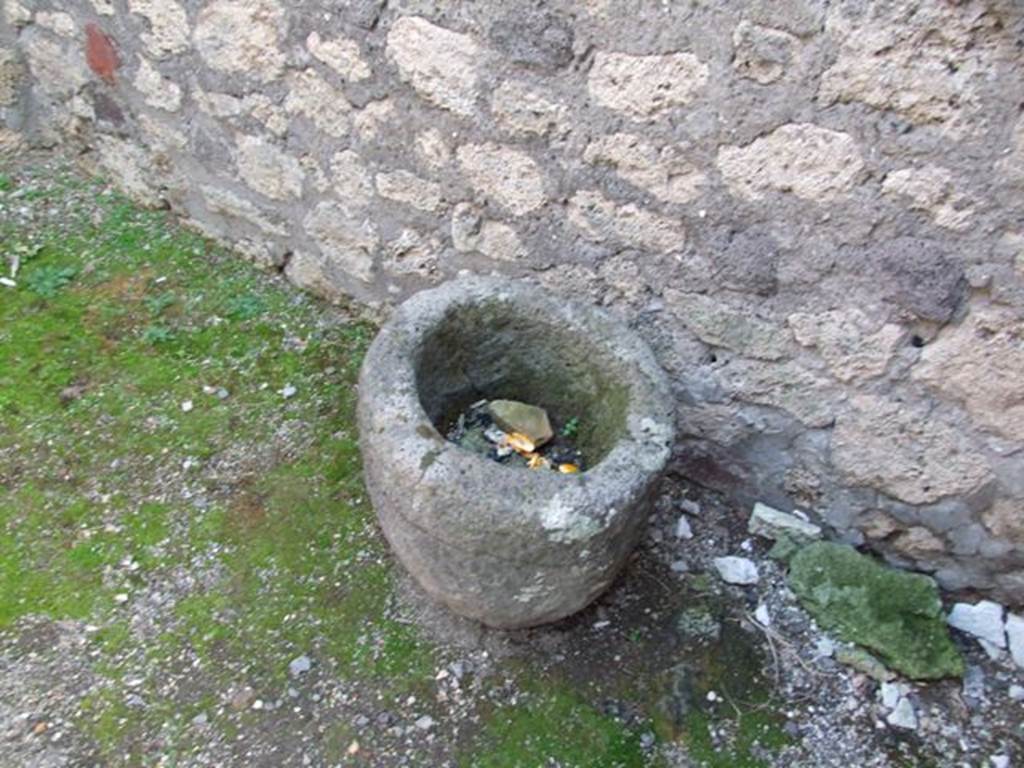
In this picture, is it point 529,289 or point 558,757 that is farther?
point 529,289

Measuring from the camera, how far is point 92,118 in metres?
3.46

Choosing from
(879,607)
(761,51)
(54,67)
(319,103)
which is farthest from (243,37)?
(879,607)

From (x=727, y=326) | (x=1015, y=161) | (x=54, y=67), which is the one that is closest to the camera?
(x=1015, y=161)

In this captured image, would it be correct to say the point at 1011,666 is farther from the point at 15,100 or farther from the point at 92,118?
the point at 15,100

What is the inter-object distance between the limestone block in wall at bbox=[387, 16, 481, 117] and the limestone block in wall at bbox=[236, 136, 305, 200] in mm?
614

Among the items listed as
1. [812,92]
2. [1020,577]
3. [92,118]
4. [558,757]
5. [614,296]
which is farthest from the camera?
[92,118]

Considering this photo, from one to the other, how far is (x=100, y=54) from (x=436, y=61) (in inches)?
58.3

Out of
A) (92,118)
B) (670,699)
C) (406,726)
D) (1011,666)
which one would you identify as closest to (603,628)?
(670,699)

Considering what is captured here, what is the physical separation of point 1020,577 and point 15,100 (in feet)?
12.1

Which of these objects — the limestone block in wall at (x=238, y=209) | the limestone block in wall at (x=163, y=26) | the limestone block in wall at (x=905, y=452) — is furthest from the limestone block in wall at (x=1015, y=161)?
the limestone block in wall at (x=163, y=26)

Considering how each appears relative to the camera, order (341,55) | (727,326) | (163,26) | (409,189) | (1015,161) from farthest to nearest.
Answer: (163,26) → (409,189) → (341,55) → (727,326) → (1015,161)

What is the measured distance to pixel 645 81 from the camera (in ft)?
7.06

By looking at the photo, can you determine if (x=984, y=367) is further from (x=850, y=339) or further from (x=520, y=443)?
(x=520, y=443)

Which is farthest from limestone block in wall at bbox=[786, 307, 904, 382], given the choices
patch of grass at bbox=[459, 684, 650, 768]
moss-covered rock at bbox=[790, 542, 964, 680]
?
patch of grass at bbox=[459, 684, 650, 768]
